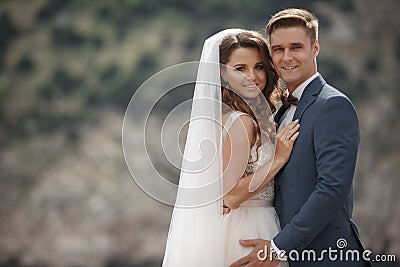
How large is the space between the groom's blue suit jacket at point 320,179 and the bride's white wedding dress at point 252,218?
0.22ft

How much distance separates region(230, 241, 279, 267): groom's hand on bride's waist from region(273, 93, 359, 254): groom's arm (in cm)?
8

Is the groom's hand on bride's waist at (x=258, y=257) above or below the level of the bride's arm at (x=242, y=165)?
below

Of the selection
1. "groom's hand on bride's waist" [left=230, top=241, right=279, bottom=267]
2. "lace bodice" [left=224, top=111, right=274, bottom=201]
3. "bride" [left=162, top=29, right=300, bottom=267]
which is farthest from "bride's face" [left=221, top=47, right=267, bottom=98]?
"groom's hand on bride's waist" [left=230, top=241, right=279, bottom=267]

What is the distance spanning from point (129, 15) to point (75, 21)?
3.48 feet

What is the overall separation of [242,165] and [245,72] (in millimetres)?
386

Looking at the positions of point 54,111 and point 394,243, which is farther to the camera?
point 54,111

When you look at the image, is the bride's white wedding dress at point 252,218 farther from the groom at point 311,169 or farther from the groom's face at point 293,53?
the groom's face at point 293,53

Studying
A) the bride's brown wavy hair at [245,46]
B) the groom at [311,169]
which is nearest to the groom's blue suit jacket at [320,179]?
the groom at [311,169]

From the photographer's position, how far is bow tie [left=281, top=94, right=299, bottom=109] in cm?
267

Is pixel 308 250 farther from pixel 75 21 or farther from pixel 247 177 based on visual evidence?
pixel 75 21

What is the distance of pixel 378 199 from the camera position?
35.0 ft

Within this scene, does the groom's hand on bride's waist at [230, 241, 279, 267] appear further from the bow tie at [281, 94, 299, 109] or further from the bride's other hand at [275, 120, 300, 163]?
the bow tie at [281, 94, 299, 109]

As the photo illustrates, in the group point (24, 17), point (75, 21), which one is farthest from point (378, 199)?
point (24, 17)

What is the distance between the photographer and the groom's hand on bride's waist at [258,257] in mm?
2477
